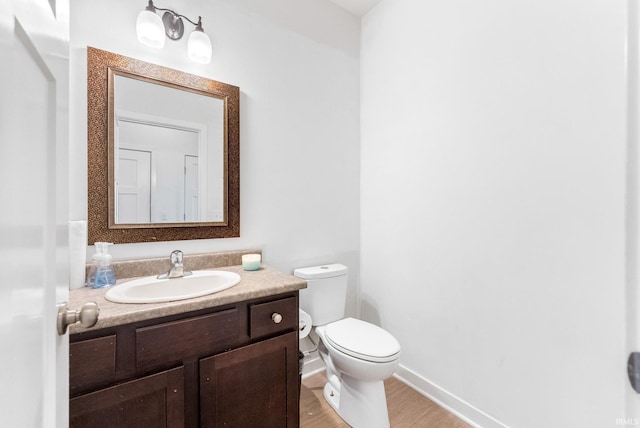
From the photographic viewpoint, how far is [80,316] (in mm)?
540

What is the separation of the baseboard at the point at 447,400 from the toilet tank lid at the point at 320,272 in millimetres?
791

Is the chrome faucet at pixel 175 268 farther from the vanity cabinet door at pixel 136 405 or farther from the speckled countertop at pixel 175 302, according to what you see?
the vanity cabinet door at pixel 136 405

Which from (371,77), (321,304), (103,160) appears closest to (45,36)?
(103,160)

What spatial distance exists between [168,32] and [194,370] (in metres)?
1.57

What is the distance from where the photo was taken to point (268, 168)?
177 centimetres

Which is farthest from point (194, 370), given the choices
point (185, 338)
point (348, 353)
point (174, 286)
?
point (348, 353)

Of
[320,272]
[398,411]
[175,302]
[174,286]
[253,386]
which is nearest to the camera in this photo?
[175,302]

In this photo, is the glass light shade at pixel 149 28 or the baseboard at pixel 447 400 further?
the baseboard at pixel 447 400

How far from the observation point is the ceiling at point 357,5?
2.03 m

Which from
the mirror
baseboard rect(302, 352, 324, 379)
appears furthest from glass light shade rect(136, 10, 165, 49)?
baseboard rect(302, 352, 324, 379)

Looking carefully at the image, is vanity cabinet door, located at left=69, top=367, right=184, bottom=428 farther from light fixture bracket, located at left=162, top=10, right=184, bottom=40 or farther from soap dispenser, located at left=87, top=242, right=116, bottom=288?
light fixture bracket, located at left=162, top=10, right=184, bottom=40

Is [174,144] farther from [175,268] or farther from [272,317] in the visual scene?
[272,317]

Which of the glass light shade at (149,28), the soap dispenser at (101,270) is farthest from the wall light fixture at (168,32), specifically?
the soap dispenser at (101,270)

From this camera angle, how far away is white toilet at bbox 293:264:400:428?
1.36m
